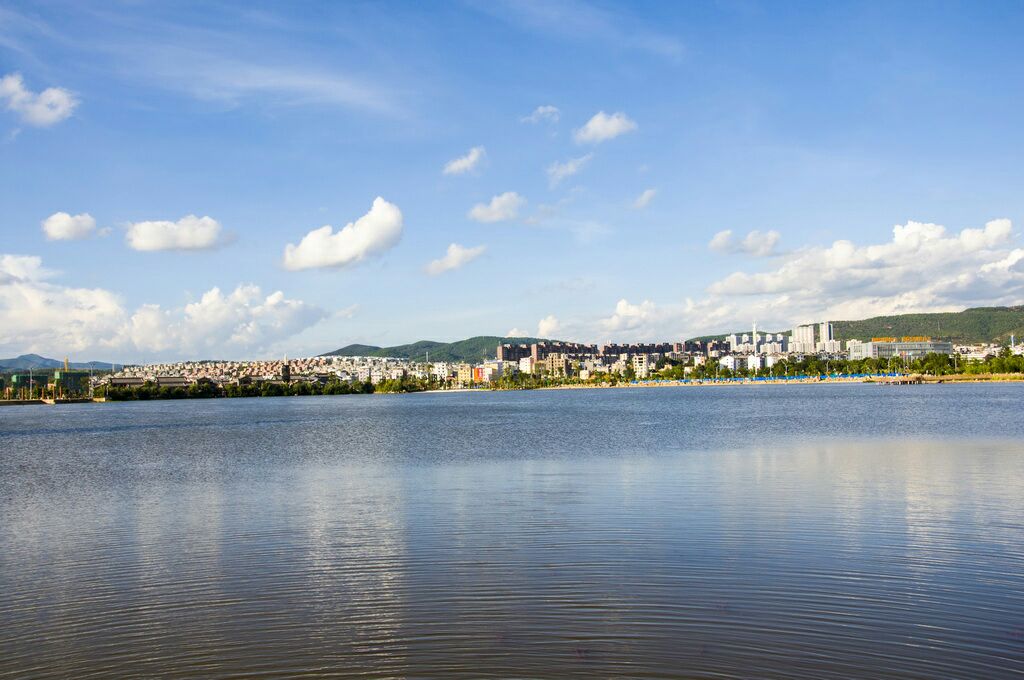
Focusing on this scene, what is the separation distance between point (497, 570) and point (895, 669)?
17.9ft

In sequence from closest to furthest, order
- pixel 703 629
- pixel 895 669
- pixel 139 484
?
pixel 895 669 < pixel 703 629 < pixel 139 484

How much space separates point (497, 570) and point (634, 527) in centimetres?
360

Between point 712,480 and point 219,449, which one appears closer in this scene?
point 712,480

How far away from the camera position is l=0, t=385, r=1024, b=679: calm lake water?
823 cm

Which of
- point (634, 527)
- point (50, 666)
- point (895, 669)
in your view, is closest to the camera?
point (895, 669)

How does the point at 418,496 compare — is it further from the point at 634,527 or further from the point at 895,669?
the point at 895,669

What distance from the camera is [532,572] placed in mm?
11391

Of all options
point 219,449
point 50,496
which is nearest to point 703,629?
point 50,496

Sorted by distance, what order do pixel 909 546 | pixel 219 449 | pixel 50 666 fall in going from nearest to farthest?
pixel 50 666 → pixel 909 546 → pixel 219 449

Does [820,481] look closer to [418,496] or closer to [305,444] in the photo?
[418,496]

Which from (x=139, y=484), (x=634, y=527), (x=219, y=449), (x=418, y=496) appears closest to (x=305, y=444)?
(x=219, y=449)

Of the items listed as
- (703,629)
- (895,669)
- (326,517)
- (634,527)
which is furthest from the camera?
(326,517)

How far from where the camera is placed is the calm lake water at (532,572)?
823cm

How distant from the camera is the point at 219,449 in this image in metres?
37.9
